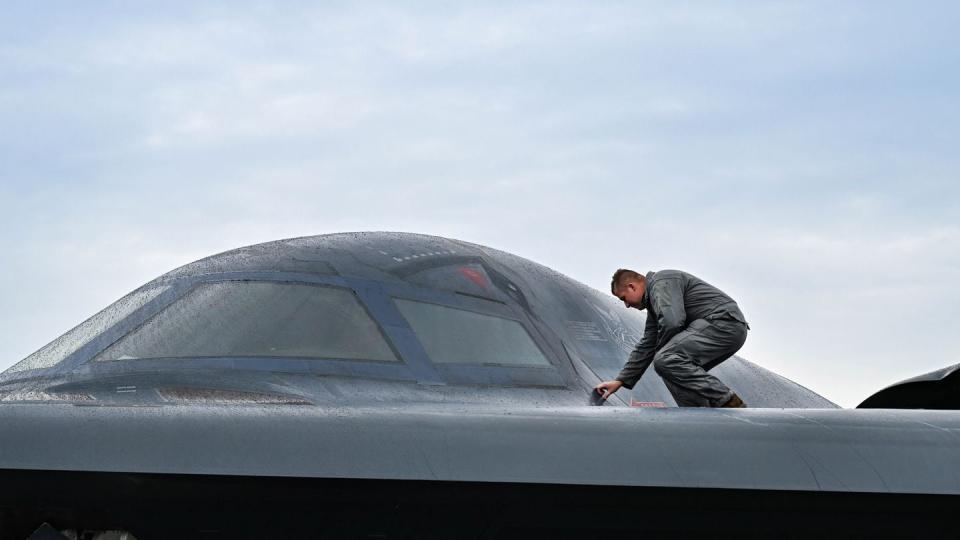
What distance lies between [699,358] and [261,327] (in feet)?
9.18

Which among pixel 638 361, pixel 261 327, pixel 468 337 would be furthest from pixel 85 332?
pixel 638 361

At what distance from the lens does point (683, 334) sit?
7.35 m

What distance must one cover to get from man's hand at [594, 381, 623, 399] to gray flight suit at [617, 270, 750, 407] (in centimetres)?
13

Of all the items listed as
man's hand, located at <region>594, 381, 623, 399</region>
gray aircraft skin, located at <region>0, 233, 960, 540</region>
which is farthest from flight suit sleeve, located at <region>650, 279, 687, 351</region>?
gray aircraft skin, located at <region>0, 233, 960, 540</region>

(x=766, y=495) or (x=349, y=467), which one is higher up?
(x=349, y=467)

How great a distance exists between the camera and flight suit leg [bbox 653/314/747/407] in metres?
7.03

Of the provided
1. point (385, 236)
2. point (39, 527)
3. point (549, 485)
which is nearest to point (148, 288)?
point (385, 236)

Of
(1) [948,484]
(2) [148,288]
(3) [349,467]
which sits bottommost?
(1) [948,484]

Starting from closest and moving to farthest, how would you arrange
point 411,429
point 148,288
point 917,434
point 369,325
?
point 411,429 → point 917,434 → point 369,325 → point 148,288

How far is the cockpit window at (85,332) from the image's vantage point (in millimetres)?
6681

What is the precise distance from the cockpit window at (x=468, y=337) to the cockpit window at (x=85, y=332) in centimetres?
166

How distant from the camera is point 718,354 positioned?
7414 mm

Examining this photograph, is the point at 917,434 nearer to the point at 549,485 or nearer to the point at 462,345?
the point at 549,485

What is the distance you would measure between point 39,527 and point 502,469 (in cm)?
155
